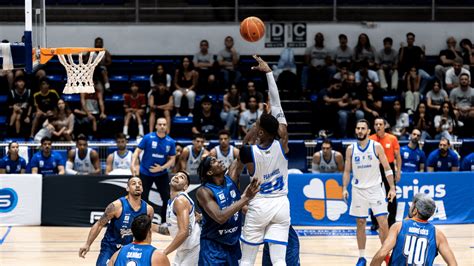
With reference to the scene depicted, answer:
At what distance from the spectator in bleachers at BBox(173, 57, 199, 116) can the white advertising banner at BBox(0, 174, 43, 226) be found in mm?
4397

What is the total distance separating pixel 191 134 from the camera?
1869cm

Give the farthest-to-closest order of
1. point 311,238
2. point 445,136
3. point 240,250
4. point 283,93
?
point 283,93 → point 445,136 → point 311,238 → point 240,250

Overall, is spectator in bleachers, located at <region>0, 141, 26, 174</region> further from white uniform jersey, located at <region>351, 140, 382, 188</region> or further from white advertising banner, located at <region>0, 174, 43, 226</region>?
white uniform jersey, located at <region>351, 140, 382, 188</region>

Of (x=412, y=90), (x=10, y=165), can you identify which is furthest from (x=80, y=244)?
(x=412, y=90)

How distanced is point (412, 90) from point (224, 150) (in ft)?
18.9

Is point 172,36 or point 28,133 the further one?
point 172,36

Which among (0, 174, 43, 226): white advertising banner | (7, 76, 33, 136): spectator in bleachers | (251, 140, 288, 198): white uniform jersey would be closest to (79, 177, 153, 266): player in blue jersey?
(251, 140, 288, 198): white uniform jersey

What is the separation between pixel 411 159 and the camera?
16328mm

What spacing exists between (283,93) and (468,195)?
5556 millimetres

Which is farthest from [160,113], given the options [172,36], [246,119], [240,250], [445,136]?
[240,250]

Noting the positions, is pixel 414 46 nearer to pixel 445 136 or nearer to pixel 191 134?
pixel 445 136

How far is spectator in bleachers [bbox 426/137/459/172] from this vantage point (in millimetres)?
16359

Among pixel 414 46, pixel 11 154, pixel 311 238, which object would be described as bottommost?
pixel 311 238

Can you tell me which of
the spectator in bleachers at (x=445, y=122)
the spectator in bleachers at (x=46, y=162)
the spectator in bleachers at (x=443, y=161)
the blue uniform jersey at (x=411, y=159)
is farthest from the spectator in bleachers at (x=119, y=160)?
the spectator in bleachers at (x=445, y=122)
